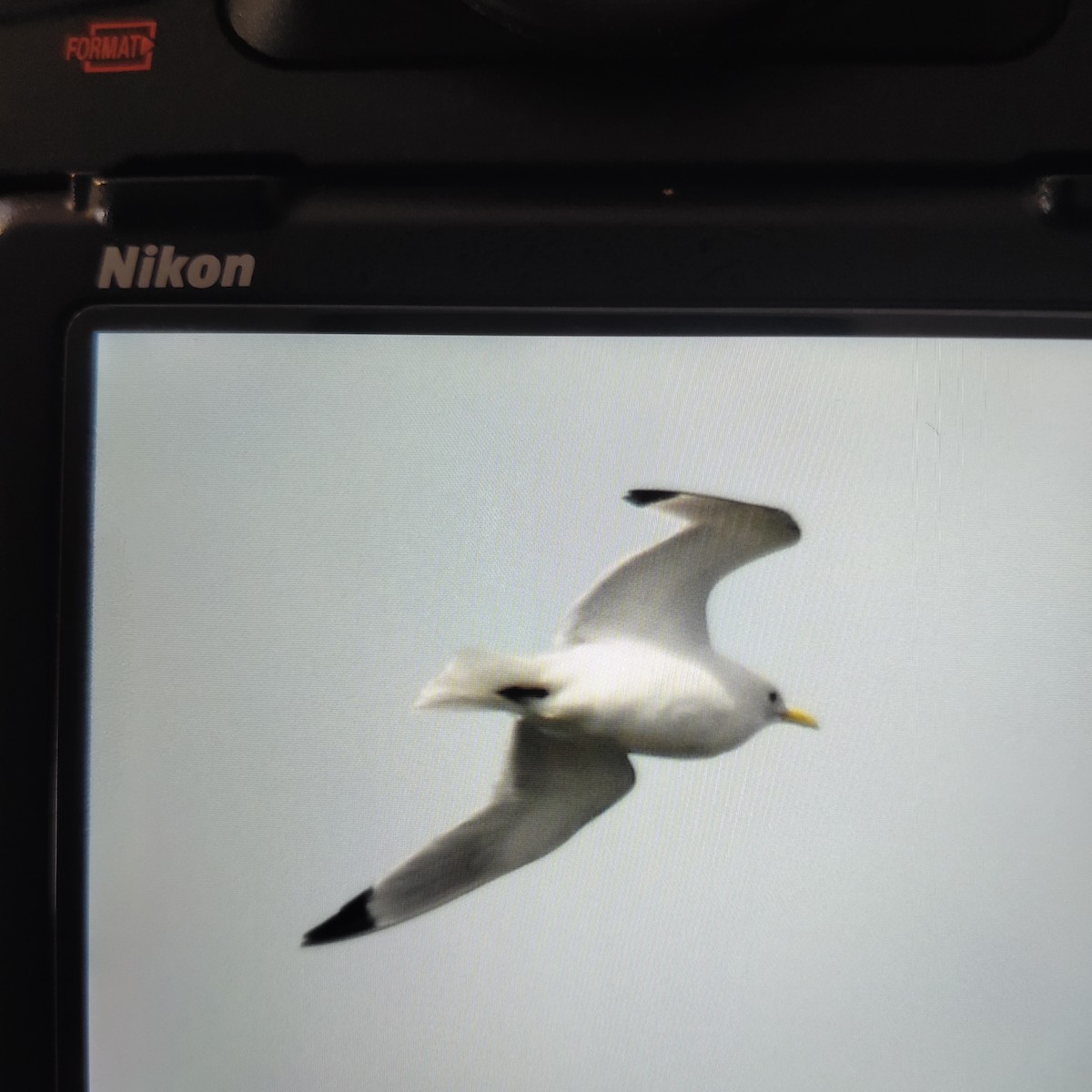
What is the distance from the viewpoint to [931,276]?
0.31 metres

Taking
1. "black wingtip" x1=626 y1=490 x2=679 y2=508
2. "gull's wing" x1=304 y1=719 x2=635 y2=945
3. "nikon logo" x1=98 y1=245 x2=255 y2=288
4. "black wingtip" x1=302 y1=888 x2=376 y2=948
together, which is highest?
"nikon logo" x1=98 y1=245 x2=255 y2=288

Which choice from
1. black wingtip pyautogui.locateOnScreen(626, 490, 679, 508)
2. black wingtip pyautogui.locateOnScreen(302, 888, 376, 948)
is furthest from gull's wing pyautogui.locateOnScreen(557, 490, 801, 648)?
black wingtip pyautogui.locateOnScreen(302, 888, 376, 948)

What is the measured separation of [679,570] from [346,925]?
155 mm

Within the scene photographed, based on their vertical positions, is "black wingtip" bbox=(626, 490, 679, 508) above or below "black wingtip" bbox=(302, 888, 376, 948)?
above

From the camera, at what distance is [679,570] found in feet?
1.07

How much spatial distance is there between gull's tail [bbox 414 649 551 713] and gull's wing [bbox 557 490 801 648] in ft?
0.06

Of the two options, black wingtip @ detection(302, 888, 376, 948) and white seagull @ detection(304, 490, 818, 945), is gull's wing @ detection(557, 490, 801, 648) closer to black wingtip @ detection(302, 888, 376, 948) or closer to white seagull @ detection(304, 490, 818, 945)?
white seagull @ detection(304, 490, 818, 945)

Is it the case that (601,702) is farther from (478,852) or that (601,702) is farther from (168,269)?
(168,269)

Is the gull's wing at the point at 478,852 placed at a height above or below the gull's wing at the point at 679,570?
below

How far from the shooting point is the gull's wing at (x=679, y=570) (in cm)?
32

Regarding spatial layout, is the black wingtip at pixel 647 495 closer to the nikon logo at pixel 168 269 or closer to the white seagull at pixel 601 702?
the white seagull at pixel 601 702

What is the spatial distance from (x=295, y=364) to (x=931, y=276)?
20 cm

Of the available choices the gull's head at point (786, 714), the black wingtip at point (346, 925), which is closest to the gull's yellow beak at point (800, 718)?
the gull's head at point (786, 714)

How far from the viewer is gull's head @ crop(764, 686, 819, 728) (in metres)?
0.31
